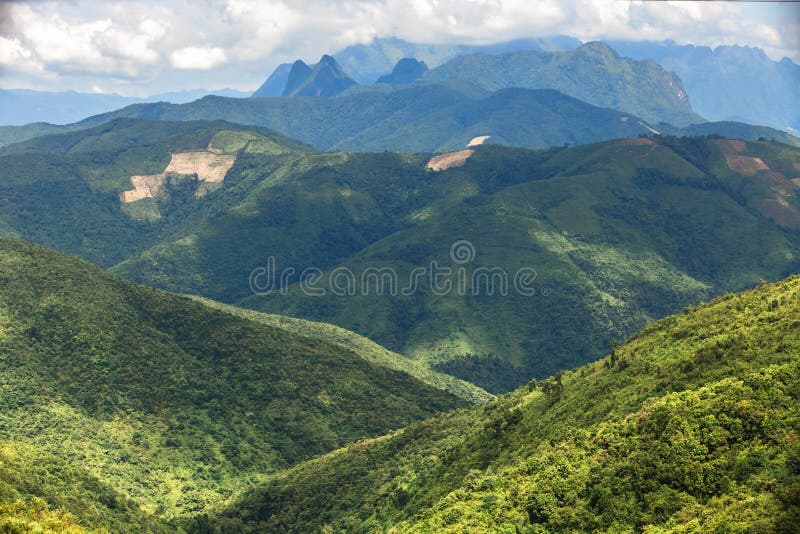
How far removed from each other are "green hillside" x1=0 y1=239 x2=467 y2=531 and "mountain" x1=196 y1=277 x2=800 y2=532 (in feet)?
58.2

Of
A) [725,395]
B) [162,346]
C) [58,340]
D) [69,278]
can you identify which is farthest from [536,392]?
[69,278]

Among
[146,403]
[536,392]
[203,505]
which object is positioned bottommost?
[203,505]

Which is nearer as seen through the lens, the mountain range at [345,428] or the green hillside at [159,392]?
the mountain range at [345,428]

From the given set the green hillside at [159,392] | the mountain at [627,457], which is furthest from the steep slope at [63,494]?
the mountain at [627,457]

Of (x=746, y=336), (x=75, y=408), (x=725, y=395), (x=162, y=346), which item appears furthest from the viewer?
(x=162, y=346)

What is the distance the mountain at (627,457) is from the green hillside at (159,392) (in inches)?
698

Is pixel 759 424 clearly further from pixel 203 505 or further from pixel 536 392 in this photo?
pixel 203 505

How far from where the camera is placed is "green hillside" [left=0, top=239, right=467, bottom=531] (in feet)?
368

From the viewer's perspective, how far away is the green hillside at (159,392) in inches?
4412

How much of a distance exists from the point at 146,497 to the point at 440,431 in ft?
160

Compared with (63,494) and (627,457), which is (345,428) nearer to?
(63,494)

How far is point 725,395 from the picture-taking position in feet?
182

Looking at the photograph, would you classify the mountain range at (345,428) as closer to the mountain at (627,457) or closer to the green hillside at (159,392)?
the mountain at (627,457)

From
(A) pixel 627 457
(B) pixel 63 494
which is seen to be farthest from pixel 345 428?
(A) pixel 627 457
